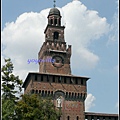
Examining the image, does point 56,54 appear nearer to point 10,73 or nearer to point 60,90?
point 60,90

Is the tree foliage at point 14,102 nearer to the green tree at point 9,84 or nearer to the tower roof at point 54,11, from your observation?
the green tree at point 9,84

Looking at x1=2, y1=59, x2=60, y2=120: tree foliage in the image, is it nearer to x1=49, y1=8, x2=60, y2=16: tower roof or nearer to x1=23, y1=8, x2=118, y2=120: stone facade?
x1=23, y1=8, x2=118, y2=120: stone facade

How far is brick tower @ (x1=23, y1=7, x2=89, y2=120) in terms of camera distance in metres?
41.9

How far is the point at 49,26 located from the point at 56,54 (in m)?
4.56

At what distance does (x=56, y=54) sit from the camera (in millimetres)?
46094

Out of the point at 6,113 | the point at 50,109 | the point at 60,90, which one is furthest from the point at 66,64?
the point at 6,113

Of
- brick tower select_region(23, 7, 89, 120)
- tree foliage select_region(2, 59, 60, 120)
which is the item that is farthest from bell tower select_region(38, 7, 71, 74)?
tree foliage select_region(2, 59, 60, 120)

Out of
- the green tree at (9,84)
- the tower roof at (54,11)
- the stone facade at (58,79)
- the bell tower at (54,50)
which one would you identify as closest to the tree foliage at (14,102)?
the green tree at (9,84)

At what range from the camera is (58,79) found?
43.1 meters

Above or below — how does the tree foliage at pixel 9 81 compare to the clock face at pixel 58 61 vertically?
below

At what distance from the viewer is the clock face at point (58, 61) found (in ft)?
150

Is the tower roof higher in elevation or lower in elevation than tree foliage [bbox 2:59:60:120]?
higher

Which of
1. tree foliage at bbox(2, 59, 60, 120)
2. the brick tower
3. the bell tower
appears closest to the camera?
tree foliage at bbox(2, 59, 60, 120)

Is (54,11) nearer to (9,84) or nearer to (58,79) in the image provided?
(58,79)
